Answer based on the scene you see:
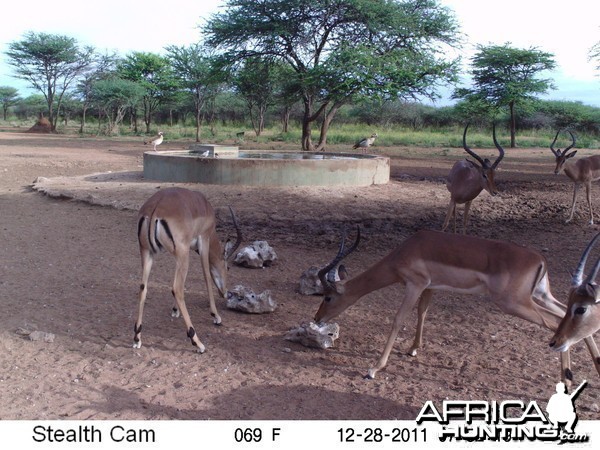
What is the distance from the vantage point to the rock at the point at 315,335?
490 centimetres

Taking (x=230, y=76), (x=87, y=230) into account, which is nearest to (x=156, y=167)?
(x=87, y=230)

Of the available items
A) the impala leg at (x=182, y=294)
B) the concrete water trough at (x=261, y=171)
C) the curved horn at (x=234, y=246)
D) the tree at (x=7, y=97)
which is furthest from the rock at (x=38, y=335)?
the tree at (x=7, y=97)

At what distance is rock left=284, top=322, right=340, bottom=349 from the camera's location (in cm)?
490

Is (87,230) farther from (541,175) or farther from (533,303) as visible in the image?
(541,175)

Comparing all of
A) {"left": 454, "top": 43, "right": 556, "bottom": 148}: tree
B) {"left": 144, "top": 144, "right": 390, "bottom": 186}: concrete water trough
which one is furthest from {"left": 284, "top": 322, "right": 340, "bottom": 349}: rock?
{"left": 454, "top": 43, "right": 556, "bottom": 148}: tree

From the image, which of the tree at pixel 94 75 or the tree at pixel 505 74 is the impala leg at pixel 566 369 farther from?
the tree at pixel 94 75

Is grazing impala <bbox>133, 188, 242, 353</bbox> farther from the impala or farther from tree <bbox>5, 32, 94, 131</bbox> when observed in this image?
tree <bbox>5, 32, 94, 131</bbox>

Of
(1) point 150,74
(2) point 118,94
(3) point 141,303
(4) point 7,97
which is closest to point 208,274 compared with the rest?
(3) point 141,303

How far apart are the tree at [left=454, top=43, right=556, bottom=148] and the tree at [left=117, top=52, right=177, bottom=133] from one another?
21108mm

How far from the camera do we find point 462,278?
14.7 feet

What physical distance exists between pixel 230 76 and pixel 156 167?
474 inches

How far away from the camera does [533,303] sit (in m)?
4.29

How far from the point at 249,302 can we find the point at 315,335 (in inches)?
39.9

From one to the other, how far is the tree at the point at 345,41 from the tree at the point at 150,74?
69.3 feet
